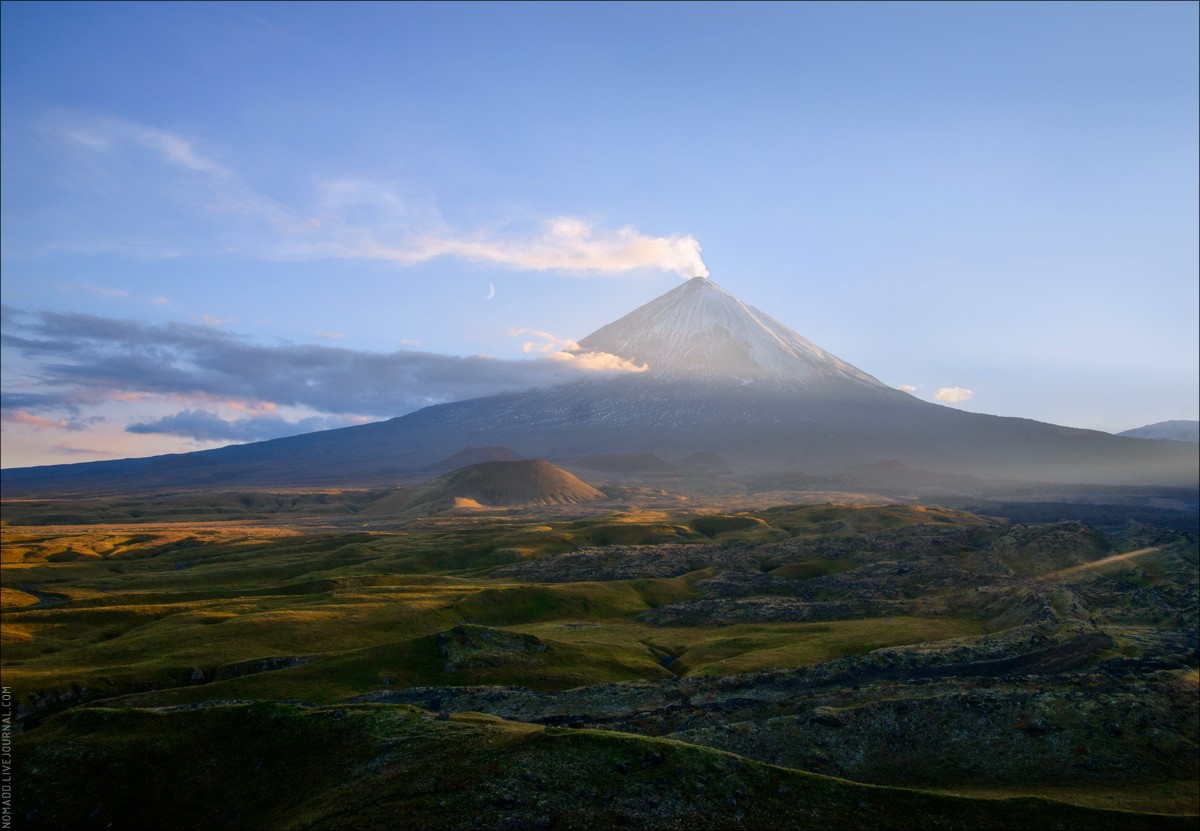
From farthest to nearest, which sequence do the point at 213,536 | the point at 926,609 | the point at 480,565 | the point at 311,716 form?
the point at 213,536 → the point at 480,565 → the point at 926,609 → the point at 311,716

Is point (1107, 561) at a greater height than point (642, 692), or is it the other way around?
point (1107, 561)

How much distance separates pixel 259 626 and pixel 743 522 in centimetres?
11798

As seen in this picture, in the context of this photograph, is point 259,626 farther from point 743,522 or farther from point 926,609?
point 743,522

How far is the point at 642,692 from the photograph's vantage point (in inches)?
2170

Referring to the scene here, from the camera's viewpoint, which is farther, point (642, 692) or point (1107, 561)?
point (1107, 561)

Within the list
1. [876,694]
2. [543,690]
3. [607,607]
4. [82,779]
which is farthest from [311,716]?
[607,607]

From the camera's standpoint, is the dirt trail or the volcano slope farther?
the dirt trail

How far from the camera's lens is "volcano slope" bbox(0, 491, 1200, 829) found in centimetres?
3388

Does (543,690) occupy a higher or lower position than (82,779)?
lower

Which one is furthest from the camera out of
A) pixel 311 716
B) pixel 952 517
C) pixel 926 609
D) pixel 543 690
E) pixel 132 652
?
pixel 952 517

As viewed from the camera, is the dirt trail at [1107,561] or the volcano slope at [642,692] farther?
the dirt trail at [1107,561]

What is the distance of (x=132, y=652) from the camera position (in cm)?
6938

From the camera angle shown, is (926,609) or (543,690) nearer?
(543,690)

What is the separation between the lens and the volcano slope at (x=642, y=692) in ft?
111
